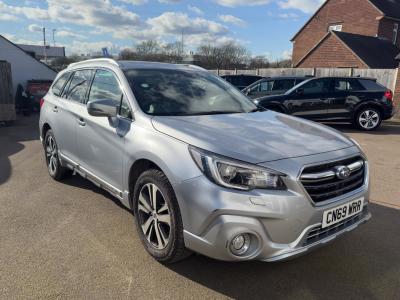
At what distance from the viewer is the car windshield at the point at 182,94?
3.59 meters

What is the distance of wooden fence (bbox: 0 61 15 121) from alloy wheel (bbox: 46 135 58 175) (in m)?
8.18

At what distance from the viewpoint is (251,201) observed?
252 centimetres

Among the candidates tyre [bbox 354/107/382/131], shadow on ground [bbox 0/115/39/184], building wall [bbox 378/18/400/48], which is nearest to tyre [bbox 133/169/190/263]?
shadow on ground [bbox 0/115/39/184]

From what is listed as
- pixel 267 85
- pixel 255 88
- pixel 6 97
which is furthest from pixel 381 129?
pixel 6 97

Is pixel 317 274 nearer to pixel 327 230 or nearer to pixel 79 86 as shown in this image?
pixel 327 230

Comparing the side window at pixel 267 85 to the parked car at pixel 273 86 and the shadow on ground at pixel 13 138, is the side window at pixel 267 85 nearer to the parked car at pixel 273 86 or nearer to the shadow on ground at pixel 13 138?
the parked car at pixel 273 86

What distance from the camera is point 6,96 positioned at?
42.3ft

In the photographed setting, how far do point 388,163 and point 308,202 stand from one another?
5234 millimetres

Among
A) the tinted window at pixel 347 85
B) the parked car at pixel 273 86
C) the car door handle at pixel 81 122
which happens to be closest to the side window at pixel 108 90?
the car door handle at pixel 81 122

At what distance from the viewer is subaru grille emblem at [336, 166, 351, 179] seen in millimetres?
2832

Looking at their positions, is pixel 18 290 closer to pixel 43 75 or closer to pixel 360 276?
pixel 360 276

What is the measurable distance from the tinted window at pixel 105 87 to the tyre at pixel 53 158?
1413mm

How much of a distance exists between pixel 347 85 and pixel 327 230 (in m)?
9.34

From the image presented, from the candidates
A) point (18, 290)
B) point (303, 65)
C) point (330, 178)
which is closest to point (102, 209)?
point (18, 290)
